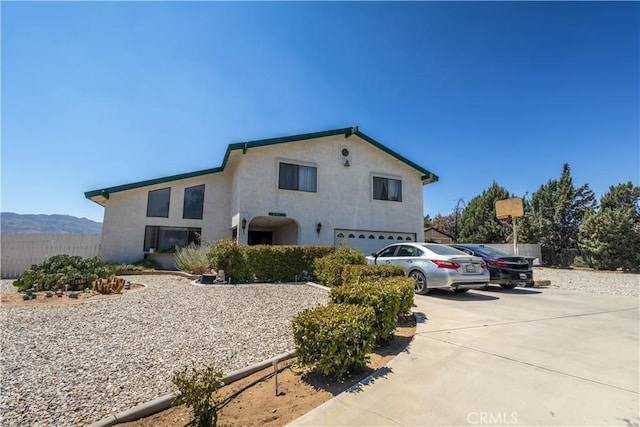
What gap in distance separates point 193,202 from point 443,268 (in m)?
13.7

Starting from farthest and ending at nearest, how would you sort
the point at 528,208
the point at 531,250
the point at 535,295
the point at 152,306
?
1. the point at 528,208
2. the point at 531,250
3. the point at 535,295
4. the point at 152,306

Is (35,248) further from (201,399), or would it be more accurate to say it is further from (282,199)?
(201,399)

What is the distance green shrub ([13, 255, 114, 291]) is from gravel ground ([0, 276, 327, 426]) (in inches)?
94.6

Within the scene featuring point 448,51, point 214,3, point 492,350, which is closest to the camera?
point 492,350

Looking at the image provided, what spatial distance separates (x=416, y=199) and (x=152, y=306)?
1586 centimetres

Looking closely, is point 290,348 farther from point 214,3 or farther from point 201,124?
point 201,124

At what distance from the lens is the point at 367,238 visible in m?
17.2

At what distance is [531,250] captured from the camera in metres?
24.6

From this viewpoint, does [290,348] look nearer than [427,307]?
Yes

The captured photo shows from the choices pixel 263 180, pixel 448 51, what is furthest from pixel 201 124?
pixel 448 51

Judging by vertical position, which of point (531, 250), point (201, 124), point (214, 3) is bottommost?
point (531, 250)

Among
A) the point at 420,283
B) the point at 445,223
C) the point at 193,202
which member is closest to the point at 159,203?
the point at 193,202

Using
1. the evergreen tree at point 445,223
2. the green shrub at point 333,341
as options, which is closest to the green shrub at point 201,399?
the green shrub at point 333,341

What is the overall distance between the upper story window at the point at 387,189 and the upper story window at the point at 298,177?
12.8ft
